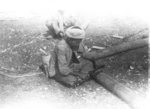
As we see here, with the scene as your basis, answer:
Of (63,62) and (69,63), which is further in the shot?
(69,63)

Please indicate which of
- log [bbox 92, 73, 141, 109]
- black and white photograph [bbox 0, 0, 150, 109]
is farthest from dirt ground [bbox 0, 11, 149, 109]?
log [bbox 92, 73, 141, 109]

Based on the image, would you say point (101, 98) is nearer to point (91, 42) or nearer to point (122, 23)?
point (91, 42)

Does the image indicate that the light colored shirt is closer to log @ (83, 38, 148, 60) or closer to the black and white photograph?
the black and white photograph

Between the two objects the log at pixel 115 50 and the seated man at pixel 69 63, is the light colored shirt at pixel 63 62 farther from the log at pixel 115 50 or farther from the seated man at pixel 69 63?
the log at pixel 115 50

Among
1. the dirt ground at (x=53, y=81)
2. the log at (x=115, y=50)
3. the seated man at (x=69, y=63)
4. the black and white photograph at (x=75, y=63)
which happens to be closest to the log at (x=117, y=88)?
the black and white photograph at (x=75, y=63)

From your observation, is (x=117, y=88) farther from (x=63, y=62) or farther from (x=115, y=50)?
(x=115, y=50)

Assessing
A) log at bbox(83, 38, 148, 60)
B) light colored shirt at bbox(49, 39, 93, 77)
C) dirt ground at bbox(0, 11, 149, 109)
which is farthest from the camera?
log at bbox(83, 38, 148, 60)

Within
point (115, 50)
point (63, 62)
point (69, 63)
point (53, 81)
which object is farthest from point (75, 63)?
point (115, 50)
